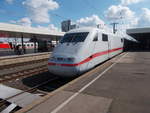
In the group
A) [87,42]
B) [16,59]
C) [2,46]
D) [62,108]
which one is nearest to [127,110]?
[62,108]

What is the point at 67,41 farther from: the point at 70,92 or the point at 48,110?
the point at 48,110

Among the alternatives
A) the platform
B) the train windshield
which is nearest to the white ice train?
the train windshield

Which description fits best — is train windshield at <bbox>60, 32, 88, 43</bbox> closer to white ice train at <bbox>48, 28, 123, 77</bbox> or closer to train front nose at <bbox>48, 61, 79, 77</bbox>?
white ice train at <bbox>48, 28, 123, 77</bbox>

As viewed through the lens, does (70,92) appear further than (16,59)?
No

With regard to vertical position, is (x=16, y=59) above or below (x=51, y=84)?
above

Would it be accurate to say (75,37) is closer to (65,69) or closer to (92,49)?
(92,49)

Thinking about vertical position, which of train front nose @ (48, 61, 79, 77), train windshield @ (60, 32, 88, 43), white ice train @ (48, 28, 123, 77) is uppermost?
train windshield @ (60, 32, 88, 43)

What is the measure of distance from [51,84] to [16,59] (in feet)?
30.1

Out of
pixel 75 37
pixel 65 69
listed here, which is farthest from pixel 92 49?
pixel 65 69

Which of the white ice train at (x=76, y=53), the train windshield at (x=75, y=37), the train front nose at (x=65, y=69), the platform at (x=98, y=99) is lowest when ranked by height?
the platform at (x=98, y=99)

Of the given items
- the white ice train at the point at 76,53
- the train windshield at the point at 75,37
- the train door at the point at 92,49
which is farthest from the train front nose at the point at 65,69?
the train windshield at the point at 75,37

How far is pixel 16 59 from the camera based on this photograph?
1520 centimetres

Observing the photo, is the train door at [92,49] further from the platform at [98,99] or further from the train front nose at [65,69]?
the platform at [98,99]

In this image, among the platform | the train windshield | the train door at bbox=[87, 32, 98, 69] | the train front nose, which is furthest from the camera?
the train windshield
